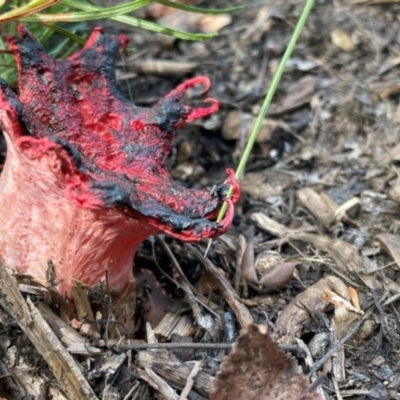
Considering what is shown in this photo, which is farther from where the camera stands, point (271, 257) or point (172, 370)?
point (271, 257)

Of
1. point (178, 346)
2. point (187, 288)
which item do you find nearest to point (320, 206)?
point (187, 288)

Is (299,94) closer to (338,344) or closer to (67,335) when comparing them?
(338,344)

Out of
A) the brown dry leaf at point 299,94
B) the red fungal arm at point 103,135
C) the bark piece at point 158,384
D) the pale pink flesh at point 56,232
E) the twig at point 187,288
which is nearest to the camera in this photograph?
the red fungal arm at point 103,135

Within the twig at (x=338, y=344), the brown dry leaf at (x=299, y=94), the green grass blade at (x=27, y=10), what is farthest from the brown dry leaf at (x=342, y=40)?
the green grass blade at (x=27, y=10)

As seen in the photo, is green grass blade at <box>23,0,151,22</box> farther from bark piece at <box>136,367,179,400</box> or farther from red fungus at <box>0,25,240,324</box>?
bark piece at <box>136,367,179,400</box>

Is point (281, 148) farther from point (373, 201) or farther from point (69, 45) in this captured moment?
point (69, 45)

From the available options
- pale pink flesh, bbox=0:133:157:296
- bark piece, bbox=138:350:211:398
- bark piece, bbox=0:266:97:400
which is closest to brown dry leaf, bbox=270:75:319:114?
pale pink flesh, bbox=0:133:157:296

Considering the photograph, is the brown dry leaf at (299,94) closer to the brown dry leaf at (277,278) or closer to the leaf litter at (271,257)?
the leaf litter at (271,257)
